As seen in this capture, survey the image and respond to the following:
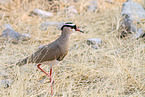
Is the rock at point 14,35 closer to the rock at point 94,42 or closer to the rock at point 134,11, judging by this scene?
the rock at point 94,42

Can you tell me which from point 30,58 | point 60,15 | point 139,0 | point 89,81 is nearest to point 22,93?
point 30,58

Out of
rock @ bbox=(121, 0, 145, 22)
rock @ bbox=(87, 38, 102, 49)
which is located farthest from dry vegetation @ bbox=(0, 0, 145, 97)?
rock @ bbox=(121, 0, 145, 22)

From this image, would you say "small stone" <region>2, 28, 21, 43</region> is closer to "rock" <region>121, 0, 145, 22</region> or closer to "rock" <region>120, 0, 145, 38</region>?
"rock" <region>120, 0, 145, 38</region>

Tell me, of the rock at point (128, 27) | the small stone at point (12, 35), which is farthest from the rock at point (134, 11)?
the small stone at point (12, 35)

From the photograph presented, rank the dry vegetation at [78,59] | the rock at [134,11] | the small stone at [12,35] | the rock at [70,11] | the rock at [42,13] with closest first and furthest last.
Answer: the dry vegetation at [78,59] < the small stone at [12,35] < the rock at [134,11] < the rock at [42,13] < the rock at [70,11]

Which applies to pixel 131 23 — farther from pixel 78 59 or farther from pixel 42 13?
pixel 42 13

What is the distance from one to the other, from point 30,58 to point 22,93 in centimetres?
91

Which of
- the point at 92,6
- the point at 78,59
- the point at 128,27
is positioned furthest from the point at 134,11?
the point at 92,6

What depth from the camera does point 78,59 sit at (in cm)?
463

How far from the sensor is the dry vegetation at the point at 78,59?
337 cm

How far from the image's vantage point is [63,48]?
351cm

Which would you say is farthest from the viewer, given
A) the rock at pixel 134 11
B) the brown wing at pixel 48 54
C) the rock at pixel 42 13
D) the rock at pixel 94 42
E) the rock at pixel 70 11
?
the rock at pixel 70 11

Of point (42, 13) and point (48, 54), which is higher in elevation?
point (42, 13)

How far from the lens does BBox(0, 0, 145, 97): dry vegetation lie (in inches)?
132
